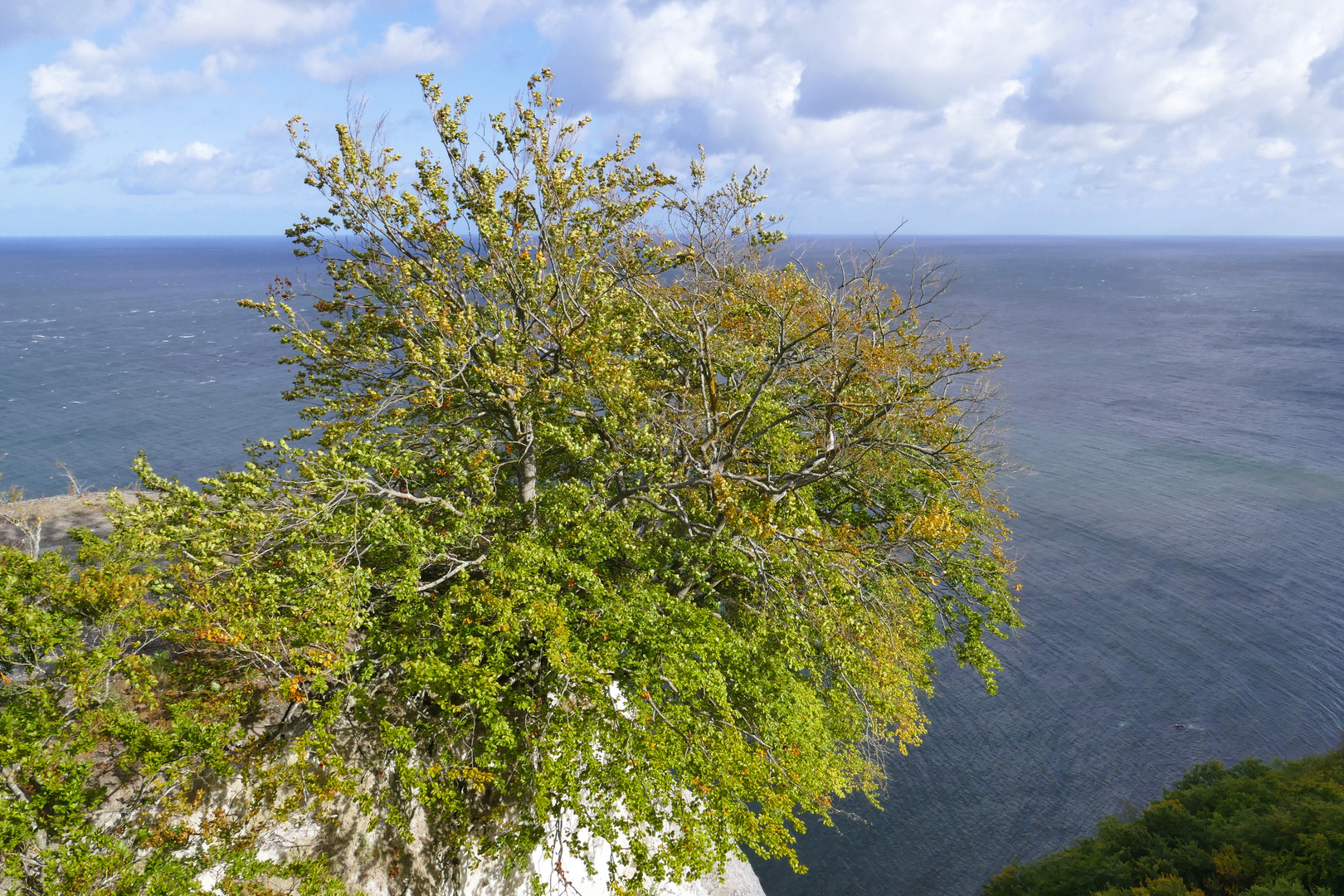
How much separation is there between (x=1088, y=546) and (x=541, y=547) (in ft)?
128

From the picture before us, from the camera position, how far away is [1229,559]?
39.8m

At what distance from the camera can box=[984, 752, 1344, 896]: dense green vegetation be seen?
14.5m

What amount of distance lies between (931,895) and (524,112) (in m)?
25.0

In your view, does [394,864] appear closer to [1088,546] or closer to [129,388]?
[1088,546]

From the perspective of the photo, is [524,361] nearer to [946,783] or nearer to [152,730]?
[152,730]

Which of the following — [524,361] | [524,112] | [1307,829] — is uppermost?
[524,112]

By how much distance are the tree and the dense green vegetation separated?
5678 mm

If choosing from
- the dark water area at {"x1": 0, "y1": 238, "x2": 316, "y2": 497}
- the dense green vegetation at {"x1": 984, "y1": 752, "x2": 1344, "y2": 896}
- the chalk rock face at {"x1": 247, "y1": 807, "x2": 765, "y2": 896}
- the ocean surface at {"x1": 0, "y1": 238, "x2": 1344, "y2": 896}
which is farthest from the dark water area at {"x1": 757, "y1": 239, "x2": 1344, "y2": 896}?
the dark water area at {"x1": 0, "y1": 238, "x2": 316, "y2": 497}

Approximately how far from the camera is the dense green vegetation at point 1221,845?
1446cm

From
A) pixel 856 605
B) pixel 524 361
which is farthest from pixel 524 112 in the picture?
pixel 856 605

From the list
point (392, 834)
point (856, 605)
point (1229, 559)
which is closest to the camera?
point (392, 834)

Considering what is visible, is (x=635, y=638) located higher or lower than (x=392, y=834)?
higher

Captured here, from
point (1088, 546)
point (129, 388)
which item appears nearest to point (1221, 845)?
point (1088, 546)

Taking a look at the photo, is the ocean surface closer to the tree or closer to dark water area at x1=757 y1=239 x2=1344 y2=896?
dark water area at x1=757 y1=239 x2=1344 y2=896
